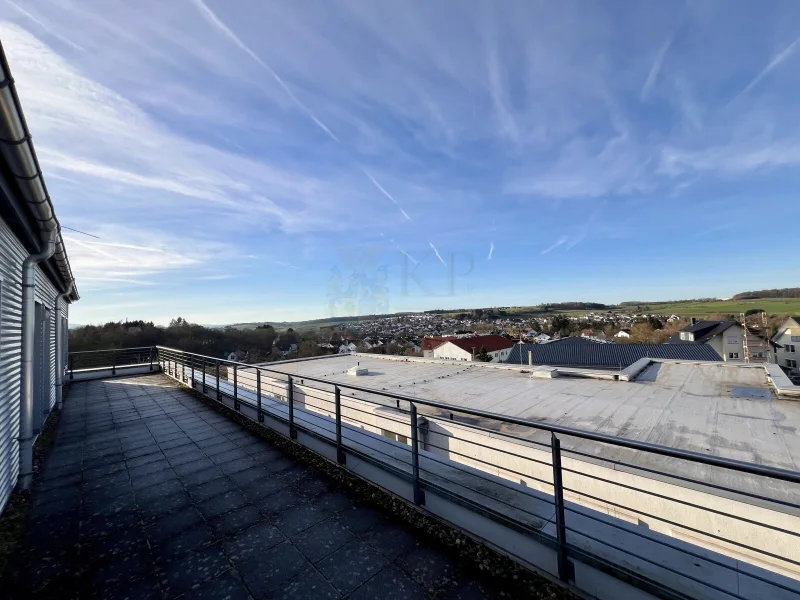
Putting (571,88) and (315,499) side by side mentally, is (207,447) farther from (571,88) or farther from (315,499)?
(571,88)

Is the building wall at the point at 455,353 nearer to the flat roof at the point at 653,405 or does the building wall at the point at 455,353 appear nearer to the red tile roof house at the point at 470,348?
the red tile roof house at the point at 470,348

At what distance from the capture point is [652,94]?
8852 millimetres

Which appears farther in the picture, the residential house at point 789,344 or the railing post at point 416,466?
the residential house at point 789,344

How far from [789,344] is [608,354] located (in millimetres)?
31812

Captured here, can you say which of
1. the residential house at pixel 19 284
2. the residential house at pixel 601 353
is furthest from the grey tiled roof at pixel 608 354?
the residential house at pixel 19 284

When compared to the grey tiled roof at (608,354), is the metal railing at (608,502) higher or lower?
higher

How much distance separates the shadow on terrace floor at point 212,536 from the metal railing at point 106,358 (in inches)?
336

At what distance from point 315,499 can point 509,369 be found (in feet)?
45.3

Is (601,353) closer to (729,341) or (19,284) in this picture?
(729,341)

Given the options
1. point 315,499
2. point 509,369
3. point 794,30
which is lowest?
point 509,369

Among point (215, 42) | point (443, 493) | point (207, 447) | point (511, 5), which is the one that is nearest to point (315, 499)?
point (443, 493)

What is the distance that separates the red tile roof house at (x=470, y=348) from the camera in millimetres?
37750

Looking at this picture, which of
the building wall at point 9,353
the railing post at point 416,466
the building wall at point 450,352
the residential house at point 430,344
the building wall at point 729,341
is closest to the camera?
the railing post at point 416,466

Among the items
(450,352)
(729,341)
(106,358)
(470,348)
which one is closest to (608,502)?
(106,358)
